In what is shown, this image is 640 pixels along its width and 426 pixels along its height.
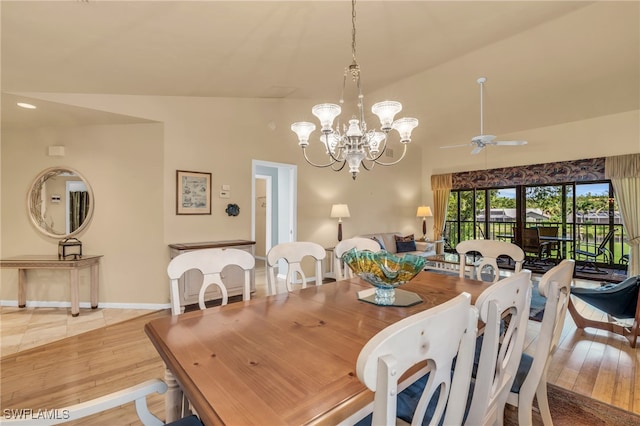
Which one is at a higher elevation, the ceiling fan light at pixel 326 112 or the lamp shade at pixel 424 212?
the ceiling fan light at pixel 326 112

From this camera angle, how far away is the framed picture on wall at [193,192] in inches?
159

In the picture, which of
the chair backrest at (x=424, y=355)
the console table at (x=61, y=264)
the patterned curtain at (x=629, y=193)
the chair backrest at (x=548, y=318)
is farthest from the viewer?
the patterned curtain at (x=629, y=193)

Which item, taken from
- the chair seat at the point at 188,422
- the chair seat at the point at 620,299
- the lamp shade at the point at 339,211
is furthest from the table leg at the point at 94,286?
the chair seat at the point at 620,299

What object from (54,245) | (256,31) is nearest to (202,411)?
(256,31)

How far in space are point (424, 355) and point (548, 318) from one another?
1008 mm

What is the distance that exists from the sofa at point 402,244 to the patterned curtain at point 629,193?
318cm

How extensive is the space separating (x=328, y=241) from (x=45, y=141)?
4488mm

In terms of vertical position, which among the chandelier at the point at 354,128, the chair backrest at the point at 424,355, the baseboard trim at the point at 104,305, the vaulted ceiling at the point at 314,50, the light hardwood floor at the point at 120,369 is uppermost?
the vaulted ceiling at the point at 314,50

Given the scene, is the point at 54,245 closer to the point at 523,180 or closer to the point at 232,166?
the point at 232,166

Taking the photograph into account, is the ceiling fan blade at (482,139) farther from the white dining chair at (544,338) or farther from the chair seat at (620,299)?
the white dining chair at (544,338)

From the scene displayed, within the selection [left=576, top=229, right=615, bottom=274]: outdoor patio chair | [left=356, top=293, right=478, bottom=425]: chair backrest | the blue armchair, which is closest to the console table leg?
[left=356, top=293, right=478, bottom=425]: chair backrest

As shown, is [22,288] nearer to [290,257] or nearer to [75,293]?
[75,293]

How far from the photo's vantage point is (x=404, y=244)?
6.51 m

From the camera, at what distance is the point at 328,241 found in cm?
570
